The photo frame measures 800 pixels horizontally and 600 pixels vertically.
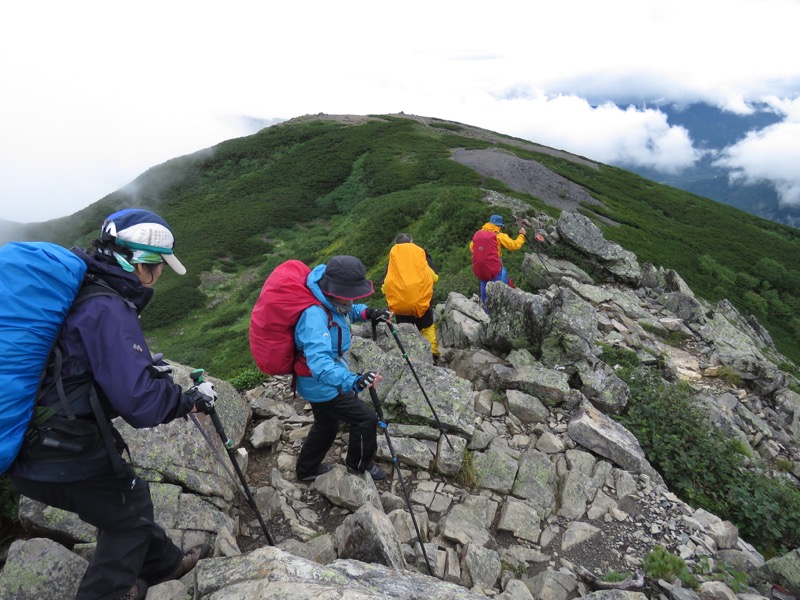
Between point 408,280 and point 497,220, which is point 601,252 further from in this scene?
point 408,280

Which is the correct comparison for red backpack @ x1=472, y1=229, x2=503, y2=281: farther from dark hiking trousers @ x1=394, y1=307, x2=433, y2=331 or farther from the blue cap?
dark hiking trousers @ x1=394, y1=307, x2=433, y2=331

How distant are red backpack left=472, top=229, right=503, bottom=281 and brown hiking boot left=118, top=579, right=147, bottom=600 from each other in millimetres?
11217

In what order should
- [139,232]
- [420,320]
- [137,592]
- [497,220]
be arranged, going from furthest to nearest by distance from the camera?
[497,220], [420,320], [137,592], [139,232]

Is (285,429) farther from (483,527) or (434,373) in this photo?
(483,527)

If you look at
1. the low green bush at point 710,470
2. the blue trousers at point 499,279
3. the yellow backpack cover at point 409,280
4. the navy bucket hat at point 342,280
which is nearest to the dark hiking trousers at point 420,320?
the yellow backpack cover at point 409,280

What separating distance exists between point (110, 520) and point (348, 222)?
138 ft

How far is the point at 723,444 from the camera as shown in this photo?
9.15 metres

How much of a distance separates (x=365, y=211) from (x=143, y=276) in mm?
41150

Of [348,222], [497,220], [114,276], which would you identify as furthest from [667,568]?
[348,222]

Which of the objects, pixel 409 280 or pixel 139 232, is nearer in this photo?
pixel 139 232

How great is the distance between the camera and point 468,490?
7430mm

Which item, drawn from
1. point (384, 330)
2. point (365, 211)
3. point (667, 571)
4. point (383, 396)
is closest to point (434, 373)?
point (383, 396)

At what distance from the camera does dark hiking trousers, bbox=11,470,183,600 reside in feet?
12.8

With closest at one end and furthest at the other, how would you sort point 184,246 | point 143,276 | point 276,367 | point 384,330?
point 143,276
point 276,367
point 384,330
point 184,246
